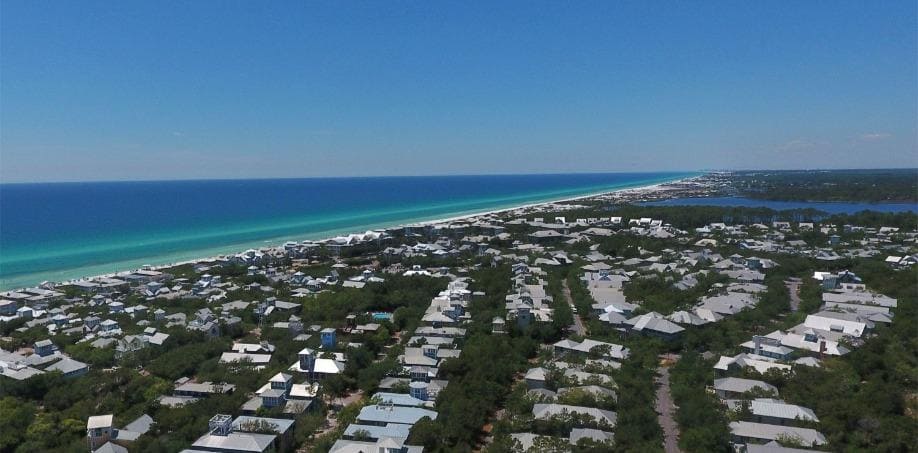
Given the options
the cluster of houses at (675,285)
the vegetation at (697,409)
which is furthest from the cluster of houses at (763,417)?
the cluster of houses at (675,285)

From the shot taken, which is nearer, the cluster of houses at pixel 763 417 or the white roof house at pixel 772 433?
the white roof house at pixel 772 433

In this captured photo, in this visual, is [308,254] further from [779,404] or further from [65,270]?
[779,404]

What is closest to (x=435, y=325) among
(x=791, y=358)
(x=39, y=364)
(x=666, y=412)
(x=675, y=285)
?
(x=666, y=412)

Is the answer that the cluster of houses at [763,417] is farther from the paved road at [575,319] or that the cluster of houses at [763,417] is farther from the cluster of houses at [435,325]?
the paved road at [575,319]

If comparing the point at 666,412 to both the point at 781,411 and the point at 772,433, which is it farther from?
the point at 781,411

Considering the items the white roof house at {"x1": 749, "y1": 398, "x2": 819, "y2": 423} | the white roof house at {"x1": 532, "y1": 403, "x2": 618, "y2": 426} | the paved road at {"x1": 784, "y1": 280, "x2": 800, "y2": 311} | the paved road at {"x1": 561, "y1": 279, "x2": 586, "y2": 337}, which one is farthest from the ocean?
the paved road at {"x1": 784, "y1": 280, "x2": 800, "y2": 311}

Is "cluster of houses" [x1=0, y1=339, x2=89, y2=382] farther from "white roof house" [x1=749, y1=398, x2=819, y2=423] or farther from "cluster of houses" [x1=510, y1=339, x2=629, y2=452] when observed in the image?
"white roof house" [x1=749, y1=398, x2=819, y2=423]
